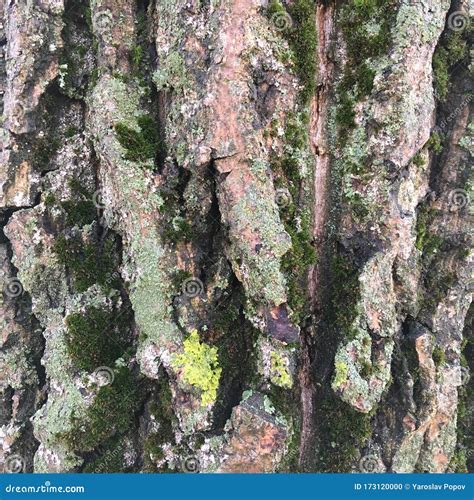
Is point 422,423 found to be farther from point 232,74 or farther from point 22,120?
point 22,120

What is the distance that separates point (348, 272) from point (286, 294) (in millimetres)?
1054

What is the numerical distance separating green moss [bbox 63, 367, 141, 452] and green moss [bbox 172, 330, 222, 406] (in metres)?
1.04

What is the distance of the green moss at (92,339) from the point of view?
21.2 ft

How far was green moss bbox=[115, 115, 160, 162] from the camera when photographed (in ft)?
20.2

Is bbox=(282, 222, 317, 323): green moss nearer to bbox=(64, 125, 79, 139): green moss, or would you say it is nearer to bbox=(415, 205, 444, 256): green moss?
bbox=(415, 205, 444, 256): green moss

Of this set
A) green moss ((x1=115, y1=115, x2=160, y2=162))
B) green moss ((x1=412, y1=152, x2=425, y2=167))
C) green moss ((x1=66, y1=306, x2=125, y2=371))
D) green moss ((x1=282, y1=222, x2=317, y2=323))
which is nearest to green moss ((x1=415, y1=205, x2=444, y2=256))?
green moss ((x1=412, y1=152, x2=425, y2=167))

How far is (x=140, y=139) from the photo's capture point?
6258 millimetres

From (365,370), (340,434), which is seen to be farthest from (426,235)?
(340,434)

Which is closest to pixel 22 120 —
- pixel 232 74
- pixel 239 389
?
pixel 232 74

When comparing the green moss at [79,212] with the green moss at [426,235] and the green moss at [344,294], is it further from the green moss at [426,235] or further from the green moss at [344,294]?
the green moss at [426,235]

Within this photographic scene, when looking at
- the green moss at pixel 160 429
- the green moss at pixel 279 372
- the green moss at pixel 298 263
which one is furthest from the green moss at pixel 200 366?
the green moss at pixel 298 263

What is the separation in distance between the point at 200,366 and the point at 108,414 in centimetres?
165

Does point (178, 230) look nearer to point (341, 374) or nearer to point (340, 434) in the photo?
point (341, 374)

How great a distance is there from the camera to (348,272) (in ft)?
21.0
